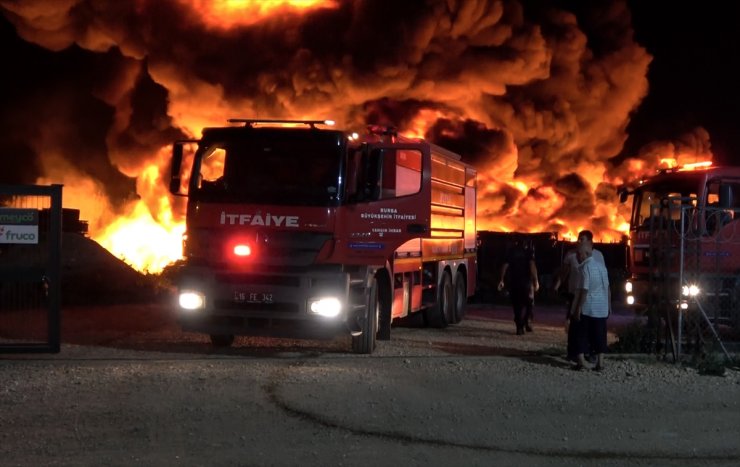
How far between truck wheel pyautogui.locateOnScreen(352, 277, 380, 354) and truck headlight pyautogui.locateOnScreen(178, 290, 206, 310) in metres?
2.01

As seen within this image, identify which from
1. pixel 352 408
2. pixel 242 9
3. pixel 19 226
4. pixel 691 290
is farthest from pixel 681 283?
pixel 242 9

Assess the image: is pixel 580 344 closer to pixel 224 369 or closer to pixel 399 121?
pixel 224 369

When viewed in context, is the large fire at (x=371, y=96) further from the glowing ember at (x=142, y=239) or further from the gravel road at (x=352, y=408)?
the gravel road at (x=352, y=408)

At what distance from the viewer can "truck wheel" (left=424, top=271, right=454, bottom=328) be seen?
54.4ft

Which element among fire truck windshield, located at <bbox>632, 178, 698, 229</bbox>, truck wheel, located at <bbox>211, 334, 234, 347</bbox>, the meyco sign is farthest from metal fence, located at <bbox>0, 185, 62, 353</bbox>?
fire truck windshield, located at <bbox>632, 178, 698, 229</bbox>

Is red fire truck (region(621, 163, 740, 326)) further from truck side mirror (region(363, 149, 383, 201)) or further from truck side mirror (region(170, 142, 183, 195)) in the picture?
truck side mirror (region(170, 142, 183, 195))

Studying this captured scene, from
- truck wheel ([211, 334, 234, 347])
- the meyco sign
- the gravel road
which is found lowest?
the gravel road

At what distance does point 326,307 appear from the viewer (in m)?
11.9

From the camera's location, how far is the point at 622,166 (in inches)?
1668

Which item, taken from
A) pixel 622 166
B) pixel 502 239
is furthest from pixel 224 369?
pixel 622 166

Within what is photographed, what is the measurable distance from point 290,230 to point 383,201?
1.44 metres

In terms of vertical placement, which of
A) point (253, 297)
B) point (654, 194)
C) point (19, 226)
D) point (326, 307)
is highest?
point (654, 194)

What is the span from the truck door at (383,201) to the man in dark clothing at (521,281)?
10.7 ft

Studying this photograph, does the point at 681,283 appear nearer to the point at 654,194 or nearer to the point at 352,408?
the point at 352,408
